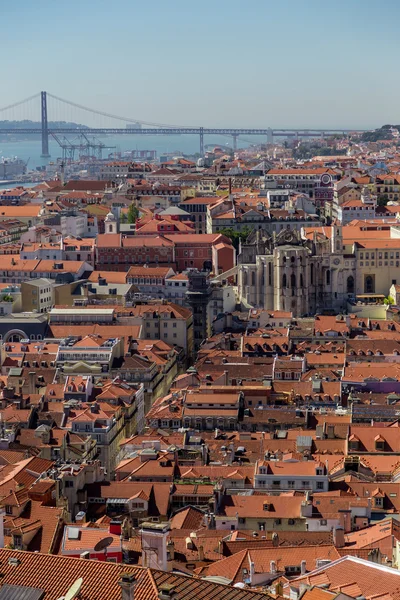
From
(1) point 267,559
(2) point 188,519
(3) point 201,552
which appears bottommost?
(2) point 188,519

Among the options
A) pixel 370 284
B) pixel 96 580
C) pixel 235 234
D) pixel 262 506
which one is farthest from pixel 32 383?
pixel 235 234

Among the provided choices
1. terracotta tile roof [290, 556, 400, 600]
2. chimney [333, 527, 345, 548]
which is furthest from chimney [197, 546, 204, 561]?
terracotta tile roof [290, 556, 400, 600]

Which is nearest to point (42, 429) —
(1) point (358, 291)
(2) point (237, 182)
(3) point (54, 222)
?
(1) point (358, 291)

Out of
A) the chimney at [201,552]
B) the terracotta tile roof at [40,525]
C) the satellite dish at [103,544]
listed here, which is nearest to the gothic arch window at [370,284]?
the terracotta tile roof at [40,525]

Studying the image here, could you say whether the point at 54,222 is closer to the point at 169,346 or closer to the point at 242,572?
the point at 169,346

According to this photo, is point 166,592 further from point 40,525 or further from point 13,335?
point 13,335
